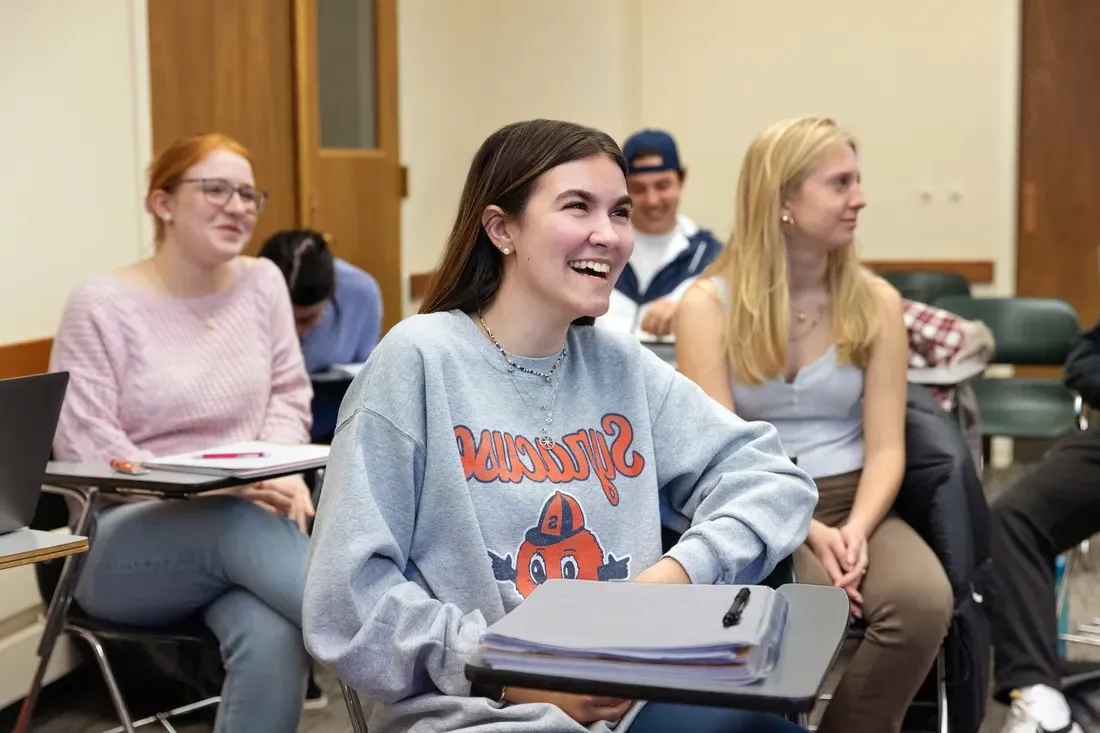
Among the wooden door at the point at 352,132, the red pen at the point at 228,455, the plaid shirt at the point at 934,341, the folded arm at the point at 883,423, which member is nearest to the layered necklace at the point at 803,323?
the folded arm at the point at 883,423

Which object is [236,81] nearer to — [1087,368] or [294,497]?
[294,497]

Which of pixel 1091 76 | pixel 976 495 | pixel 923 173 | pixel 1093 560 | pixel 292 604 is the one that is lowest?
pixel 1093 560

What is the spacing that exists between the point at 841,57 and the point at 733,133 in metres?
0.68

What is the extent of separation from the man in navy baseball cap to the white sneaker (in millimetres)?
1703

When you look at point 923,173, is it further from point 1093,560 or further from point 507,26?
point 1093,560

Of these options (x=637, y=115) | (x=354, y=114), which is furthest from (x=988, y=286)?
(x=354, y=114)

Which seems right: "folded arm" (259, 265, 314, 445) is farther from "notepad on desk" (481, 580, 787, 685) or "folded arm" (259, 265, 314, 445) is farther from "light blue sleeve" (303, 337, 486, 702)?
"notepad on desk" (481, 580, 787, 685)

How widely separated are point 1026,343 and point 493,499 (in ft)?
12.1

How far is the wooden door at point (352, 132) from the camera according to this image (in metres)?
4.81

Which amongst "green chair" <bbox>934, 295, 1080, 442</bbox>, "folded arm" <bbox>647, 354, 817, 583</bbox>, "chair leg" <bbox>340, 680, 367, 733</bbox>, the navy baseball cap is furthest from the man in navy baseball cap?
"chair leg" <bbox>340, 680, 367, 733</bbox>

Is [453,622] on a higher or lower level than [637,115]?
lower

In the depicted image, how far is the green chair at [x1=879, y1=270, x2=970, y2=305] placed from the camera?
5734 mm

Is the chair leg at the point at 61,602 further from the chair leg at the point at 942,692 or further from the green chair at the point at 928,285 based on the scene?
the green chair at the point at 928,285

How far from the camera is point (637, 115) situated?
6992mm
